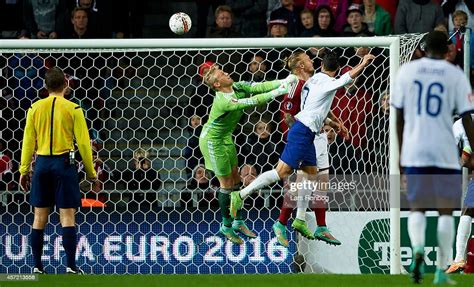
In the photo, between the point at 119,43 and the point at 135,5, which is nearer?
the point at 119,43

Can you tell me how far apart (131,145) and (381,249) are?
302 centimetres

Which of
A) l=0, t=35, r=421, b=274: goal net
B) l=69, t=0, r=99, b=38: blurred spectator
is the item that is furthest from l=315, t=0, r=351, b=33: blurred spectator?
l=69, t=0, r=99, b=38: blurred spectator

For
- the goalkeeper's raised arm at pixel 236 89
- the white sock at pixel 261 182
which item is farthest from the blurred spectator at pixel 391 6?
the white sock at pixel 261 182

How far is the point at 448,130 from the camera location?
30.7 feet

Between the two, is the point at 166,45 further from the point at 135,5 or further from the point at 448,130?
the point at 135,5

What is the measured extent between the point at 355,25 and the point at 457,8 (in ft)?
5.31

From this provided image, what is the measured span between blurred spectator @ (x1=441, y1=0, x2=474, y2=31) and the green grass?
260 inches

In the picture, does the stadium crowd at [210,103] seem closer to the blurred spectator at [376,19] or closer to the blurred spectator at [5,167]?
the blurred spectator at [5,167]

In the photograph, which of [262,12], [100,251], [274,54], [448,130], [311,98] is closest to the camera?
[448,130]

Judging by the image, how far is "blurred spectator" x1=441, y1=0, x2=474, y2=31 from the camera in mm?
17047

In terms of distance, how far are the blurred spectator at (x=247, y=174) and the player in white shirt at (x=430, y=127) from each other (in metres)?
4.81

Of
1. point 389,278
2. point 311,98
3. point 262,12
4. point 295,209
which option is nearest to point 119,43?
point 311,98

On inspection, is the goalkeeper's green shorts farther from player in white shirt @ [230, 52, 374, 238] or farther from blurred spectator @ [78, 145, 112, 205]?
blurred spectator @ [78, 145, 112, 205]

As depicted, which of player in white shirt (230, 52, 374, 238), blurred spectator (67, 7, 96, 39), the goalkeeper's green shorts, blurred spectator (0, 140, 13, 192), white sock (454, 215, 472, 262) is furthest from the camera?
blurred spectator (67, 7, 96, 39)
